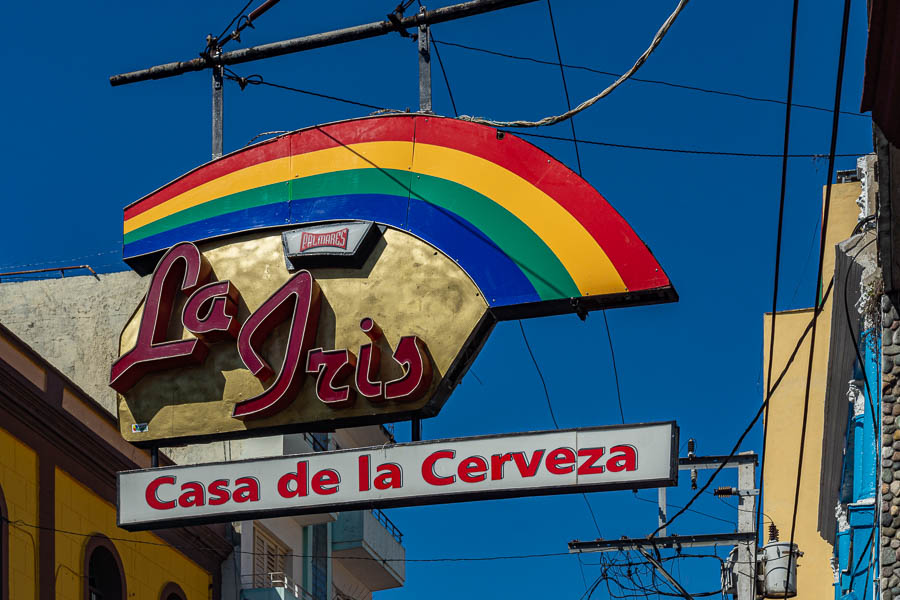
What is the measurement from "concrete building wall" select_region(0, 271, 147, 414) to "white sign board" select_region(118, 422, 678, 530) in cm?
1227

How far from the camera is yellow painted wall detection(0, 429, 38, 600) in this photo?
64.1 ft

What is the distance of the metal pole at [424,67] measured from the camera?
15.5m

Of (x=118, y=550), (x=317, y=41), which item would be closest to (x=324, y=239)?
(x=317, y=41)

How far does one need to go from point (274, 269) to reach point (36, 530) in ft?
21.1

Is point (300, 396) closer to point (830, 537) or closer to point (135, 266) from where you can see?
point (135, 266)

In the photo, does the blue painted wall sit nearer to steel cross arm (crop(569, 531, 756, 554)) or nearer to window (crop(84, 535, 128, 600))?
steel cross arm (crop(569, 531, 756, 554))

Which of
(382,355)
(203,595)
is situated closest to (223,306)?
(382,355)

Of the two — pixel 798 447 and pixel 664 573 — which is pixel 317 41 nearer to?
pixel 664 573

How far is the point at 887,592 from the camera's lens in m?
17.3

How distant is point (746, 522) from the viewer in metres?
24.2

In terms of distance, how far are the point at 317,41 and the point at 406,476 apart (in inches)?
183

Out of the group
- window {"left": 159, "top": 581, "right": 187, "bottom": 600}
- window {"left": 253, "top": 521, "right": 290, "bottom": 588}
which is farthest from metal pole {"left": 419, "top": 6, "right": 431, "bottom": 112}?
window {"left": 253, "top": 521, "right": 290, "bottom": 588}

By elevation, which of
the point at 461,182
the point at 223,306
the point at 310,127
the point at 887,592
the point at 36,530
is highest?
the point at 310,127

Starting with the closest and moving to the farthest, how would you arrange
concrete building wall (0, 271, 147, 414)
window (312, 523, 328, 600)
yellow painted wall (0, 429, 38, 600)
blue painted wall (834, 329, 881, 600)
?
yellow painted wall (0, 429, 38, 600)
blue painted wall (834, 329, 881, 600)
concrete building wall (0, 271, 147, 414)
window (312, 523, 328, 600)
